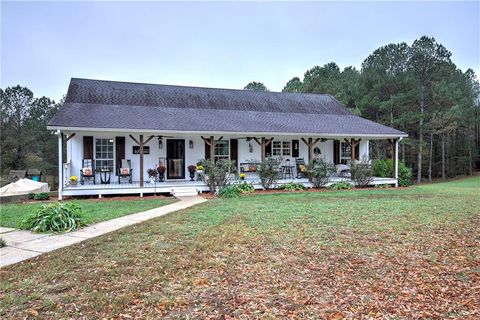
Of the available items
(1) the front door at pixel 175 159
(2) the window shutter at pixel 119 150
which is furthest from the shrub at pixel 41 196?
(1) the front door at pixel 175 159

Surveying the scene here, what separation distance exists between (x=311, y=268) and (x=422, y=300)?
1.30 m

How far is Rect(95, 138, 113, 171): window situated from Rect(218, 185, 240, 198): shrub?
5.00m

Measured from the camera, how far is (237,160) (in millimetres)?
15336

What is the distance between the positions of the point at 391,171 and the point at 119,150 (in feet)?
43.8

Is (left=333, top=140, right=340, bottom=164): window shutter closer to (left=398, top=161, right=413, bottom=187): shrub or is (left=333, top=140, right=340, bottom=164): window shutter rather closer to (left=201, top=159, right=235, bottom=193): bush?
(left=398, top=161, right=413, bottom=187): shrub

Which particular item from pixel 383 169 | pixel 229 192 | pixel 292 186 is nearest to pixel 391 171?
pixel 383 169

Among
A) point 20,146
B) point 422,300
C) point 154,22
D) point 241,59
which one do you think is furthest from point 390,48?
point 20,146

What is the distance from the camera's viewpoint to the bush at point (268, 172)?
44.1 ft

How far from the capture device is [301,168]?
1482 centimetres

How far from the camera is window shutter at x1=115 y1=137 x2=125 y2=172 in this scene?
44.5ft

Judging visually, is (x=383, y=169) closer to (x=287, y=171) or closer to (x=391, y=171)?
(x=391, y=171)

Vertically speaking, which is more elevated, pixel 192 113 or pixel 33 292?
pixel 192 113

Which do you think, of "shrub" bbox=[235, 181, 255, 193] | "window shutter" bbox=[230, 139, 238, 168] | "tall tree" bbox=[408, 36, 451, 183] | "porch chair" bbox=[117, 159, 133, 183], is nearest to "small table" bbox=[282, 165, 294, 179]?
"window shutter" bbox=[230, 139, 238, 168]

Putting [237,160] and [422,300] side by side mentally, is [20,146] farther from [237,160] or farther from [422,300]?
[422,300]
